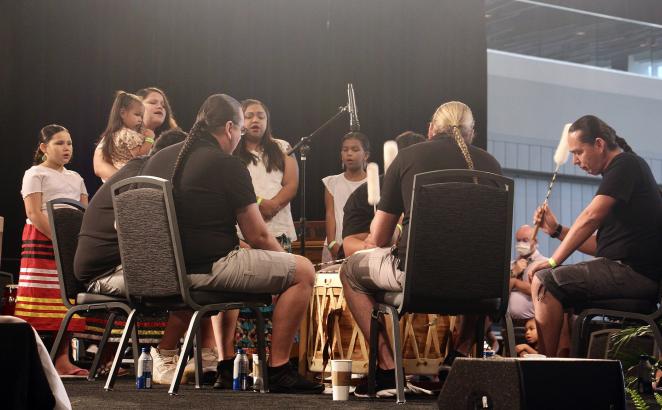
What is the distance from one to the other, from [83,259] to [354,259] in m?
1.03

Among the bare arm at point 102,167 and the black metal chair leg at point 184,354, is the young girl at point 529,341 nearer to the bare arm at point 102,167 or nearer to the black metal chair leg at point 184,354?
the bare arm at point 102,167

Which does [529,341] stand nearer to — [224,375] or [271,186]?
[271,186]

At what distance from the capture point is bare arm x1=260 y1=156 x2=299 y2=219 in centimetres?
538

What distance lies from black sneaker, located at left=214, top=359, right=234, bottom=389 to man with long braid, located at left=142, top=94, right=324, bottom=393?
31 centimetres

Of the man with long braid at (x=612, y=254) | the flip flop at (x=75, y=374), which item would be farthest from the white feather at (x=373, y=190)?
the flip flop at (x=75, y=374)

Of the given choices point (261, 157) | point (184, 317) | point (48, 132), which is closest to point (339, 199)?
point (261, 157)

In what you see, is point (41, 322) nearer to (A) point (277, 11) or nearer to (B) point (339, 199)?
(B) point (339, 199)

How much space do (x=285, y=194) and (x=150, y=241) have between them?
2.43 metres

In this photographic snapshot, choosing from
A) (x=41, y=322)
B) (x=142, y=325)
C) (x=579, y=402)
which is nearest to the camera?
(x=579, y=402)

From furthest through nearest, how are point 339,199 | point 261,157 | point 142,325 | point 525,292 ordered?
point 525,292
point 339,199
point 261,157
point 142,325

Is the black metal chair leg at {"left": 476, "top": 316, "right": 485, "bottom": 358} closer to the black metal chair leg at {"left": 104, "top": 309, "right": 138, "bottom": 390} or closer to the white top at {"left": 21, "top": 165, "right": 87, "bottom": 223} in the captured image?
the black metal chair leg at {"left": 104, "top": 309, "right": 138, "bottom": 390}

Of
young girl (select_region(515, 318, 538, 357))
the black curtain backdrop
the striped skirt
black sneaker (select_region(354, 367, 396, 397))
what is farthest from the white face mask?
black sneaker (select_region(354, 367, 396, 397))

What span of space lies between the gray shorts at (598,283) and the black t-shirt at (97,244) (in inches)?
69.4

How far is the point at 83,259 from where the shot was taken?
11.4 ft
